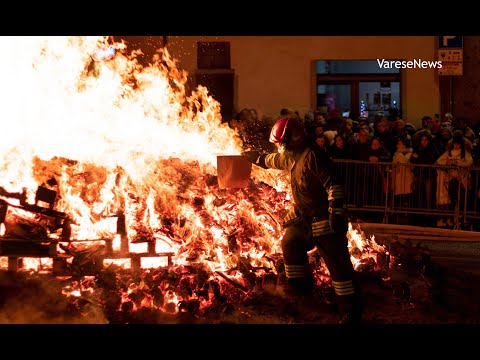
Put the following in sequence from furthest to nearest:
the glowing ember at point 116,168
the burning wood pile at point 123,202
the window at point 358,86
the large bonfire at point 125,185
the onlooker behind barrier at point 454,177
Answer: the window at point 358,86 → the onlooker behind barrier at point 454,177 → the glowing ember at point 116,168 → the large bonfire at point 125,185 → the burning wood pile at point 123,202

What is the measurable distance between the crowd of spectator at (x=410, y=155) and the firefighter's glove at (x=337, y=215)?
461cm

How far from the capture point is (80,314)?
263 inches

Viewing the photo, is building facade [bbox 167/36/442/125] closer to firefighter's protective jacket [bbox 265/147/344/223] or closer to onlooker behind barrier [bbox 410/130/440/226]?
onlooker behind barrier [bbox 410/130/440/226]

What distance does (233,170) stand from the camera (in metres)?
8.15

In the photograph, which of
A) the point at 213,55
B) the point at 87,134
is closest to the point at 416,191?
the point at 87,134

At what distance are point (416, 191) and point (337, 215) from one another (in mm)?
5462

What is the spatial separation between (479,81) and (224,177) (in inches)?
375

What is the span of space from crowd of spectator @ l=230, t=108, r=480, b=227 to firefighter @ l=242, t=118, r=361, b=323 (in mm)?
4186

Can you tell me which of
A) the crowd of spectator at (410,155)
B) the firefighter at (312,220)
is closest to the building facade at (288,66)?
the crowd of spectator at (410,155)

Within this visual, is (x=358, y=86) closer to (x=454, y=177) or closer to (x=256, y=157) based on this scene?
(x=454, y=177)

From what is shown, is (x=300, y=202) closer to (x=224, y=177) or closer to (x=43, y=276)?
(x=224, y=177)

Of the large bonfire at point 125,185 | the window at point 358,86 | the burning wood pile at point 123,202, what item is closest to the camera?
the burning wood pile at point 123,202

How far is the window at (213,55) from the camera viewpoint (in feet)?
52.5

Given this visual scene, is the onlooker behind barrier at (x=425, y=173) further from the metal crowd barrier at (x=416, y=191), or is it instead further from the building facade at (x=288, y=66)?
the building facade at (x=288, y=66)
